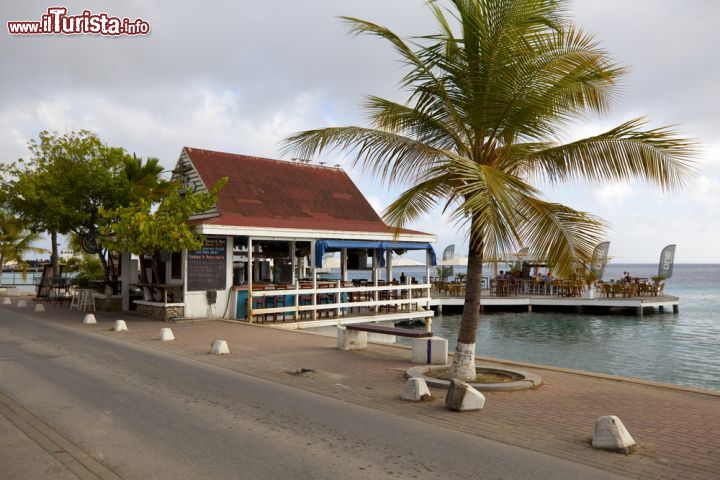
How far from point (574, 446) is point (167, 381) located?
6.43 metres

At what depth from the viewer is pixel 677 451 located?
6.29 m

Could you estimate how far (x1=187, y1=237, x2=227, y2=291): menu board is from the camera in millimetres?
19031

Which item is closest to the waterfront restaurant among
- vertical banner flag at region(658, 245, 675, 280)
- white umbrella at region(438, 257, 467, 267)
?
white umbrella at region(438, 257, 467, 267)

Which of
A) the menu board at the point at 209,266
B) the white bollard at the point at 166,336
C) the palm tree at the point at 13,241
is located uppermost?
the palm tree at the point at 13,241

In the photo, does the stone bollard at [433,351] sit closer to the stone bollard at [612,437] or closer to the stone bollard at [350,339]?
the stone bollard at [350,339]

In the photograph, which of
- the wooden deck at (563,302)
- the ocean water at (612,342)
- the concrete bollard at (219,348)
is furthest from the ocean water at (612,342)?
the concrete bollard at (219,348)

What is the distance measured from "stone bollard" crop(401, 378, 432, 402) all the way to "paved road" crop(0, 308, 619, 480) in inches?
33.0

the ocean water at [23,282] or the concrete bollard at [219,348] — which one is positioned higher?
the ocean water at [23,282]

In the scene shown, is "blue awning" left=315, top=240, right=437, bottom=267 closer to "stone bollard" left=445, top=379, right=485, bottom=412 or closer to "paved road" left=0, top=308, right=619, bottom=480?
"paved road" left=0, top=308, right=619, bottom=480

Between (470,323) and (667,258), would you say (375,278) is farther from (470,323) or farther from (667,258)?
(667,258)

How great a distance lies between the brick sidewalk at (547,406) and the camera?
618 centimetres

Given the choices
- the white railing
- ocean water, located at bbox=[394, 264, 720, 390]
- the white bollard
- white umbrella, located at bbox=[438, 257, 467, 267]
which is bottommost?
ocean water, located at bbox=[394, 264, 720, 390]

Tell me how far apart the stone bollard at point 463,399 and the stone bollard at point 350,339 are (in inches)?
218

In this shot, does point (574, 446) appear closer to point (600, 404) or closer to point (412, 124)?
point (600, 404)
